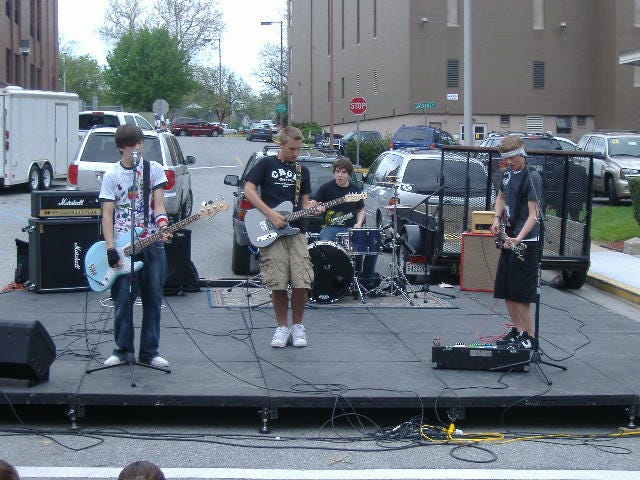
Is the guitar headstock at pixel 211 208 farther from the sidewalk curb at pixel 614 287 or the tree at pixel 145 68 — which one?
the tree at pixel 145 68

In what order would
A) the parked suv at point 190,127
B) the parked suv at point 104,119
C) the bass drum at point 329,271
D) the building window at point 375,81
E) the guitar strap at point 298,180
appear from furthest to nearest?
the parked suv at point 190,127 → the building window at point 375,81 → the parked suv at point 104,119 → the bass drum at point 329,271 → the guitar strap at point 298,180

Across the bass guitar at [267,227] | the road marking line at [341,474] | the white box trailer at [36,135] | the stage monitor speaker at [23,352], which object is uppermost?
the white box trailer at [36,135]

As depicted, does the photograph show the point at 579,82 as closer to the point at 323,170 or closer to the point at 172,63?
the point at 172,63

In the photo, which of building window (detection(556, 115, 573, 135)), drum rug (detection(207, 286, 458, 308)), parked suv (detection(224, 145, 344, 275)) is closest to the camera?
drum rug (detection(207, 286, 458, 308))

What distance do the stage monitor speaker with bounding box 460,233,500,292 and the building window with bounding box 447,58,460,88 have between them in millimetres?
36900

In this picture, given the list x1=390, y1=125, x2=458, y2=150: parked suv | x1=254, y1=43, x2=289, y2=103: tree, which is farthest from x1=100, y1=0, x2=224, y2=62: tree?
x1=390, y1=125, x2=458, y2=150: parked suv

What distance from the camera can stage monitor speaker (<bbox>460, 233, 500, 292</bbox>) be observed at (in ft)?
39.8

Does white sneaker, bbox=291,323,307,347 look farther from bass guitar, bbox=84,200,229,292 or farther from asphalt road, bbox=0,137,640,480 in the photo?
bass guitar, bbox=84,200,229,292

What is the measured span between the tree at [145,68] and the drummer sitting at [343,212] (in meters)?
55.8

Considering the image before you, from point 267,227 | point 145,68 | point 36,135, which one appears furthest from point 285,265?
point 145,68

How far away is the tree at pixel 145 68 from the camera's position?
2564 inches

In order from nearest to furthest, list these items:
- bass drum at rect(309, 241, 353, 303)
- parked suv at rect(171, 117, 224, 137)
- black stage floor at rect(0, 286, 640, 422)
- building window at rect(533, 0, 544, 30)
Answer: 1. black stage floor at rect(0, 286, 640, 422)
2. bass drum at rect(309, 241, 353, 303)
3. building window at rect(533, 0, 544, 30)
4. parked suv at rect(171, 117, 224, 137)

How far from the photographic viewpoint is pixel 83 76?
355ft

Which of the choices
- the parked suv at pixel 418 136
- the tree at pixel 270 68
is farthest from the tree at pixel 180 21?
the parked suv at pixel 418 136
